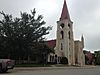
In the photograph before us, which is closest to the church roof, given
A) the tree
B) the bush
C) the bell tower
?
the bell tower

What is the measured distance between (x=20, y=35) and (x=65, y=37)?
25.4 m

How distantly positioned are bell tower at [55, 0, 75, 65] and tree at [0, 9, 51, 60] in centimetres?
1816

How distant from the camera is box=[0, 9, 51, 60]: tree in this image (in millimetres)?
40750

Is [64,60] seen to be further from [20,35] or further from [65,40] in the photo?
[20,35]

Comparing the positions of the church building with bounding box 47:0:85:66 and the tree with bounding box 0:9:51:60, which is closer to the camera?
the tree with bounding box 0:9:51:60

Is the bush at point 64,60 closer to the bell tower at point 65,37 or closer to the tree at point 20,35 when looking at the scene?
the bell tower at point 65,37

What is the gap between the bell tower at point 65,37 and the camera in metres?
63.0

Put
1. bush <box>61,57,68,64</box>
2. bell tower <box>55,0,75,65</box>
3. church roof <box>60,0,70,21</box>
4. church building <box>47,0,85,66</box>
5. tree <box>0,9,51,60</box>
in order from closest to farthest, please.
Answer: tree <box>0,9,51,60</box>
bush <box>61,57,68,64</box>
church building <box>47,0,85,66</box>
bell tower <box>55,0,75,65</box>
church roof <box>60,0,70,21</box>

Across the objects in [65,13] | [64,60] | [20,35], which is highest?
[65,13]

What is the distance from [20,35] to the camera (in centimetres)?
4078

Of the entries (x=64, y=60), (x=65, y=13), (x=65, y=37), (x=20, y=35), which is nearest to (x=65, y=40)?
(x=65, y=37)

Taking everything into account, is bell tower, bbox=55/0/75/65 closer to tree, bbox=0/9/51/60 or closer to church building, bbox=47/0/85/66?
church building, bbox=47/0/85/66

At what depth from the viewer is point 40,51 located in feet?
160

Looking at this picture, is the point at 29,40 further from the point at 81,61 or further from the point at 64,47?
the point at 81,61
